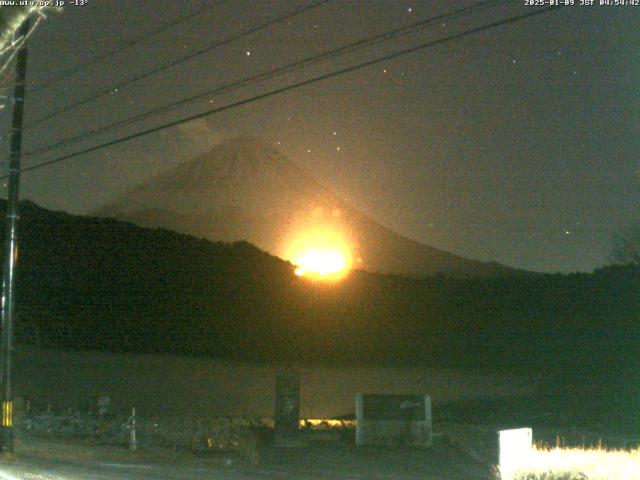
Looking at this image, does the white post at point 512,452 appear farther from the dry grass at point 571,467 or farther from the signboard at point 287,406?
the signboard at point 287,406

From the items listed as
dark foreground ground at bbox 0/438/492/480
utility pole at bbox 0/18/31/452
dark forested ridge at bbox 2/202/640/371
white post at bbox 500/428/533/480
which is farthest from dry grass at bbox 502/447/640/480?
dark forested ridge at bbox 2/202/640/371

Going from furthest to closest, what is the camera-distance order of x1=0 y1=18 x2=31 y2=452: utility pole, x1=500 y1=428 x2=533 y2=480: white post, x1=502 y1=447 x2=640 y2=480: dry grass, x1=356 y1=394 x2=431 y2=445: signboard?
x1=356 y1=394 x2=431 y2=445: signboard, x1=0 y1=18 x2=31 y2=452: utility pole, x1=500 y1=428 x2=533 y2=480: white post, x1=502 y1=447 x2=640 y2=480: dry grass

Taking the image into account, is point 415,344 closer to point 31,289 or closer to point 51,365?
point 51,365

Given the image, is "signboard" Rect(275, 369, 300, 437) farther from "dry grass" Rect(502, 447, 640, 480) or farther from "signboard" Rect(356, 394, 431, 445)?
"dry grass" Rect(502, 447, 640, 480)

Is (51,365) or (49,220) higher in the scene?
(49,220)

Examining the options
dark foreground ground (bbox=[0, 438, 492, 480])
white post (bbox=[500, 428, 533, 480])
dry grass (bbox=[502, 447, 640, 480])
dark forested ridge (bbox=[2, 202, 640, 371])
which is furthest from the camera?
dark forested ridge (bbox=[2, 202, 640, 371])

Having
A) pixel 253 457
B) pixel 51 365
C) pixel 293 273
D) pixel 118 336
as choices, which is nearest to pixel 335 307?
pixel 293 273
